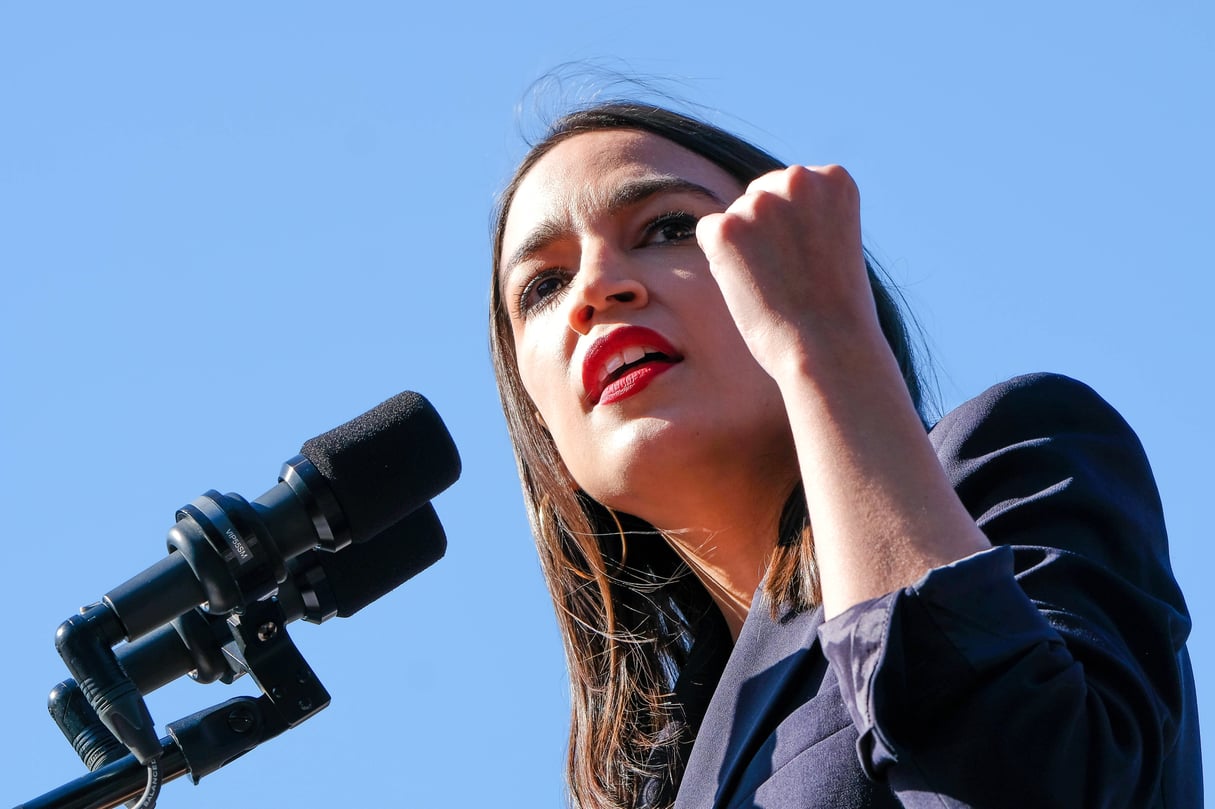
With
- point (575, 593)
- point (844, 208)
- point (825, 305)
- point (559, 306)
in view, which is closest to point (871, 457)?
point (825, 305)

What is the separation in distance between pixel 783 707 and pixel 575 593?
4.99ft

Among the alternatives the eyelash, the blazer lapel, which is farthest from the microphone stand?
the eyelash

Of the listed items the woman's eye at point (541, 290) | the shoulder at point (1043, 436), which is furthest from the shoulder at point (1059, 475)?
the woman's eye at point (541, 290)

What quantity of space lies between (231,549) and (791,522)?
1.24 metres

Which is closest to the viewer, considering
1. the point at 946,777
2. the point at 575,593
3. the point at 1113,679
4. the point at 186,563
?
the point at 946,777

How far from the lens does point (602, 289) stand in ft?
12.3

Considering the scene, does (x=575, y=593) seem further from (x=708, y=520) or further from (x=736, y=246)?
(x=736, y=246)

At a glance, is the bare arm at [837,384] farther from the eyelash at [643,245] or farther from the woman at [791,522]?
the eyelash at [643,245]

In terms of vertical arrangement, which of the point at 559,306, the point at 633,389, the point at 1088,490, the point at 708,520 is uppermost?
the point at 559,306

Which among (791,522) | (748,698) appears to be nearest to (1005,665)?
(748,698)

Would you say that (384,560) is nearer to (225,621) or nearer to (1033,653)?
(225,621)

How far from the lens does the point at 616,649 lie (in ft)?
14.1

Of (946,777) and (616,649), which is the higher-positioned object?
(616,649)

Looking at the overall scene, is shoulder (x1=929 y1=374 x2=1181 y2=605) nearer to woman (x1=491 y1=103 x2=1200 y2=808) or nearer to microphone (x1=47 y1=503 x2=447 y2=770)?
woman (x1=491 y1=103 x2=1200 y2=808)
